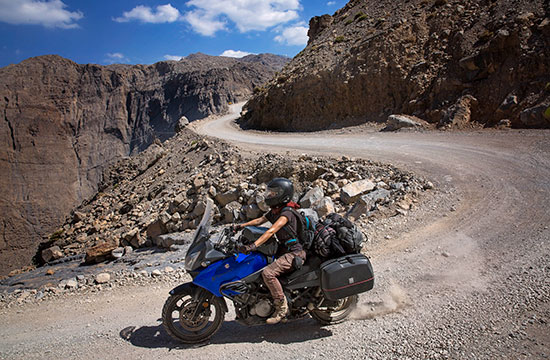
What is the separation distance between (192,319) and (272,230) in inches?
59.1

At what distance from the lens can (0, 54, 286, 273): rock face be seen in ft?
→ 251

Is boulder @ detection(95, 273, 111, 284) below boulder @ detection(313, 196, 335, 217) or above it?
below

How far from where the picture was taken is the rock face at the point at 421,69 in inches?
591

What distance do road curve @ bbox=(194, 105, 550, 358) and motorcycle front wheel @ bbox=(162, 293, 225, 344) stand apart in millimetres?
2213

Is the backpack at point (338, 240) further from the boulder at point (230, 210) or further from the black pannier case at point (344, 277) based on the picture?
the boulder at point (230, 210)

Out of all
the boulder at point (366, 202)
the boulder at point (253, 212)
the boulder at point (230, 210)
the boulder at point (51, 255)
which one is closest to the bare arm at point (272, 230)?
the boulder at point (366, 202)

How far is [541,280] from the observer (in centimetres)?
425

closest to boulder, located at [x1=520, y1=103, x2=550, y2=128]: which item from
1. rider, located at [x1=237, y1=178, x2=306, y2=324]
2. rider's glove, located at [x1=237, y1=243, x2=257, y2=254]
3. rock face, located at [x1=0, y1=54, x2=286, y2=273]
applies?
rider, located at [x1=237, y1=178, x2=306, y2=324]

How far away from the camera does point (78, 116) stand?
9944 cm

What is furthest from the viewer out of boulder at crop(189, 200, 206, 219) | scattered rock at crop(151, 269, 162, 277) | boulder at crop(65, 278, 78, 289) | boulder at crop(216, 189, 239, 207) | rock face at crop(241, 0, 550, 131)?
rock face at crop(241, 0, 550, 131)

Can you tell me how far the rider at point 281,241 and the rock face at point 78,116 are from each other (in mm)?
74532

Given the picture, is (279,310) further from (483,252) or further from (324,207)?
(324,207)

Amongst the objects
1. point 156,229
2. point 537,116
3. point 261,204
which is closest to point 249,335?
point 261,204

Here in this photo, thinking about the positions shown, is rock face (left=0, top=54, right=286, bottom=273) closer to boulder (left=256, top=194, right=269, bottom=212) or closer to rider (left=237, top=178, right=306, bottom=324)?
boulder (left=256, top=194, right=269, bottom=212)
